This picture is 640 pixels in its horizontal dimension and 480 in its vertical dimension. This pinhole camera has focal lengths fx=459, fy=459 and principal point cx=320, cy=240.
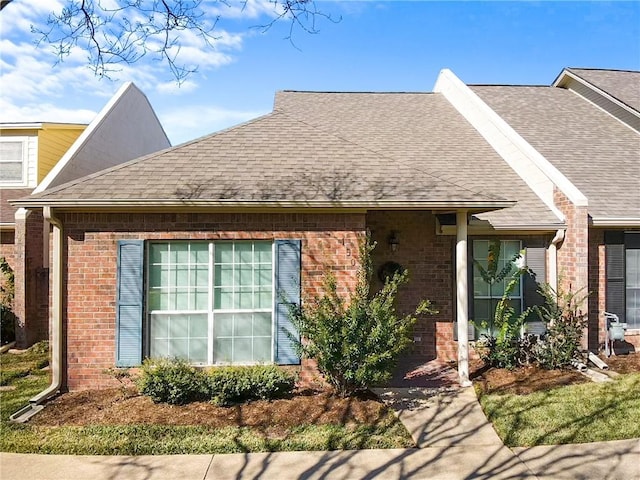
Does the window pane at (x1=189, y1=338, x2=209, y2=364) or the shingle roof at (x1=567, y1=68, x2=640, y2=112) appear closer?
the window pane at (x1=189, y1=338, x2=209, y2=364)

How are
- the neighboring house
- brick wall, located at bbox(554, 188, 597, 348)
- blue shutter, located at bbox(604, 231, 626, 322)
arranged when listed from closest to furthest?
brick wall, located at bbox(554, 188, 597, 348), blue shutter, located at bbox(604, 231, 626, 322), the neighboring house

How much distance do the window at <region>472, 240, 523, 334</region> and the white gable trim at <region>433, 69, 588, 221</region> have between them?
50.0 inches

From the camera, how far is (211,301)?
7043 millimetres

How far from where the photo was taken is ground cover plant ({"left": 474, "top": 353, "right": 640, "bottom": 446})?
5.40m

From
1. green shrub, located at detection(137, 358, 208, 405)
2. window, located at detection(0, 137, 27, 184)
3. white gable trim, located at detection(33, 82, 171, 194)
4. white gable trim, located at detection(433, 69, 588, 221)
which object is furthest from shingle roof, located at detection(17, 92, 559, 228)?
window, located at detection(0, 137, 27, 184)

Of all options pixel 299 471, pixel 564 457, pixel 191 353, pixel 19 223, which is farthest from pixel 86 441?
pixel 19 223

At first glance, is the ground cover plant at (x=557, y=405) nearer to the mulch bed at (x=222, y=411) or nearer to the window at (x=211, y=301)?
the mulch bed at (x=222, y=411)

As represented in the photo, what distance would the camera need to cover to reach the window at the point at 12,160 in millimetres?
12375

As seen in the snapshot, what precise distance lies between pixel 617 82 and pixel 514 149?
19.1 ft

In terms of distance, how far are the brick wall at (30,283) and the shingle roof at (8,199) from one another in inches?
28.2

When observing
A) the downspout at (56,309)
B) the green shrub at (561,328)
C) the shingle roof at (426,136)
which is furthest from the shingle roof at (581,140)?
the downspout at (56,309)

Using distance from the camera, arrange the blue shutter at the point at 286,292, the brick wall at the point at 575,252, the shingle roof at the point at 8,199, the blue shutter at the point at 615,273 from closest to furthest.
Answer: the blue shutter at the point at 286,292, the brick wall at the point at 575,252, the blue shutter at the point at 615,273, the shingle roof at the point at 8,199

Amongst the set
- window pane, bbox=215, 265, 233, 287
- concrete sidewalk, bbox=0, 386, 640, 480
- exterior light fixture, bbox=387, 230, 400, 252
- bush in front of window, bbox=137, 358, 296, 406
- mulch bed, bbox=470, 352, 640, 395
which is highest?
exterior light fixture, bbox=387, 230, 400, 252

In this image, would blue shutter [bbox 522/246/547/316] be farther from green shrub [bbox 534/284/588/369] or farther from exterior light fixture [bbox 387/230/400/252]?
exterior light fixture [bbox 387/230/400/252]
